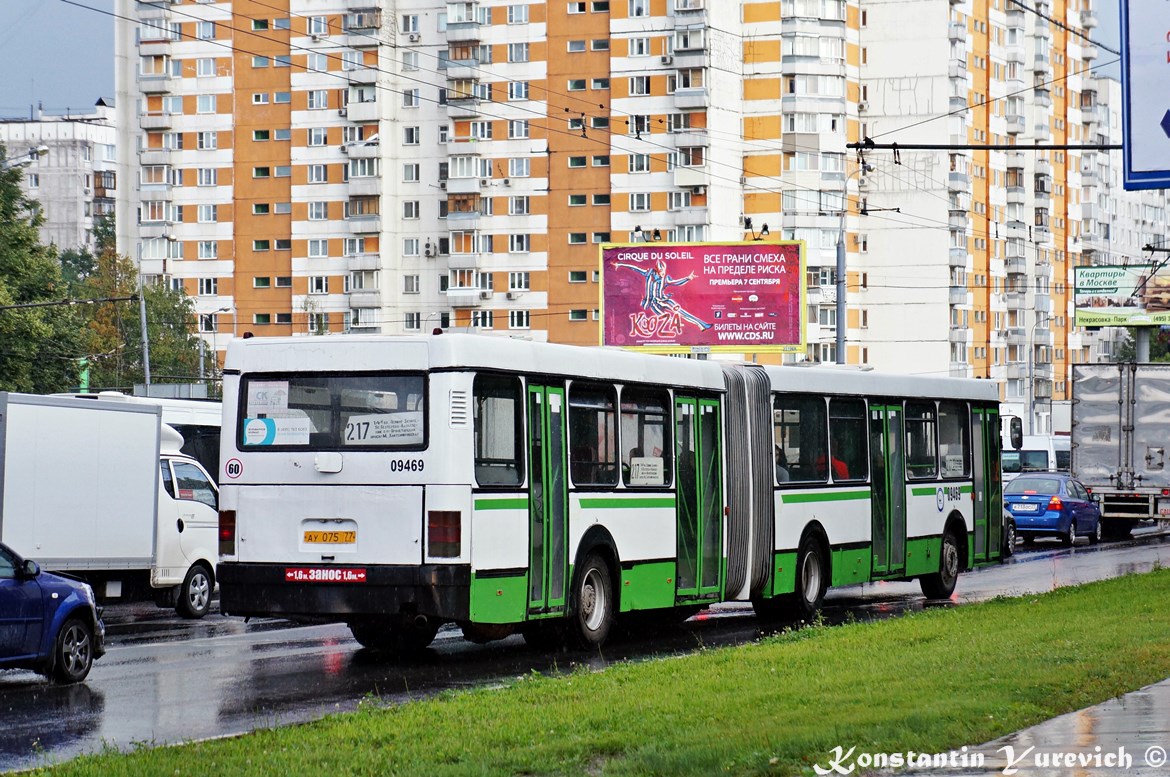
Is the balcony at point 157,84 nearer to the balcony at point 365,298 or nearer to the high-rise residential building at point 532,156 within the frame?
the high-rise residential building at point 532,156

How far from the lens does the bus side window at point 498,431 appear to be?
617 inches

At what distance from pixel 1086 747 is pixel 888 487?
556 inches

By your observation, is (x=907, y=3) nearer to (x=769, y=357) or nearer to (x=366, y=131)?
(x=769, y=357)

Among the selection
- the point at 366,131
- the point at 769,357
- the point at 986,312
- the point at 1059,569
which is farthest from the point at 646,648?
the point at 986,312

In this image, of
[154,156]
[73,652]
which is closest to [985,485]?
→ [73,652]

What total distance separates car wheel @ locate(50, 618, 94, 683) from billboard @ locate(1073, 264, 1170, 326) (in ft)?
254

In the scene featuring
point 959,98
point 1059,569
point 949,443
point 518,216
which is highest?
point 959,98

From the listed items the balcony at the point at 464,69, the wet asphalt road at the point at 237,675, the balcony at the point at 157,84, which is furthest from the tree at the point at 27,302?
the balcony at the point at 157,84

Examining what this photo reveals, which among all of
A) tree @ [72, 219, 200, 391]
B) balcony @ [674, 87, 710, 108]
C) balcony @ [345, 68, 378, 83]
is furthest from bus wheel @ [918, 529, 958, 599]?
balcony @ [345, 68, 378, 83]

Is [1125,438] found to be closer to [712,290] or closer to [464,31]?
[712,290]

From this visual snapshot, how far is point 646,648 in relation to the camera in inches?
711

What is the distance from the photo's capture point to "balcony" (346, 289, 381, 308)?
104m

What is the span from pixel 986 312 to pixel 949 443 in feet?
298

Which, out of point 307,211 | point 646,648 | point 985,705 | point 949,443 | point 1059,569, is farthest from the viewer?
point 307,211
